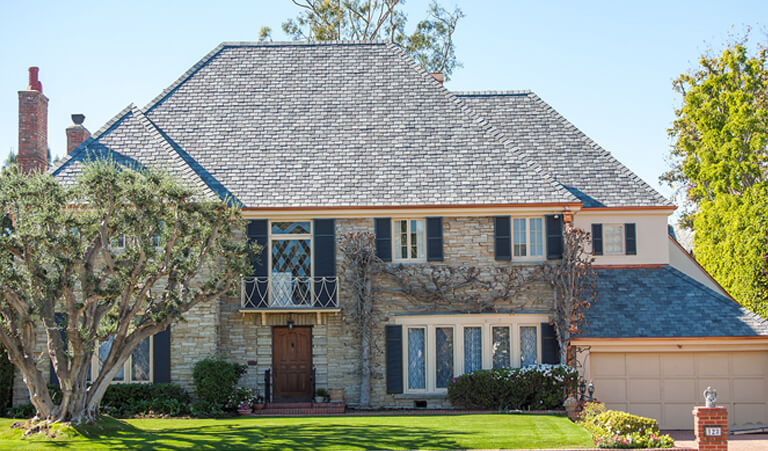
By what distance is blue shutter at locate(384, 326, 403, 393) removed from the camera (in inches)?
845

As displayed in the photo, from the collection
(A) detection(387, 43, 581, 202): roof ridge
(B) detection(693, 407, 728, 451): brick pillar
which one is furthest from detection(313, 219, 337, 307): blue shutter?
(B) detection(693, 407, 728, 451): brick pillar

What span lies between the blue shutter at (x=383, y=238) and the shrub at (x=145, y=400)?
19.1 ft

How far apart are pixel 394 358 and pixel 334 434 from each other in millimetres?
5332

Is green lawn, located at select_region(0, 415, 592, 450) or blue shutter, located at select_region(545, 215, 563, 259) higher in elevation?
blue shutter, located at select_region(545, 215, 563, 259)

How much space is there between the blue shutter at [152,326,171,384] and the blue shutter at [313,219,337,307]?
3.69m

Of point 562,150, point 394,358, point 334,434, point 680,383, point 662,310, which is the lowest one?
point 334,434

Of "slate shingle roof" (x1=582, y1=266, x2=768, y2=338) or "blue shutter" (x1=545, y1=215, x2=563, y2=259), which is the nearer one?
"slate shingle roof" (x1=582, y1=266, x2=768, y2=338)

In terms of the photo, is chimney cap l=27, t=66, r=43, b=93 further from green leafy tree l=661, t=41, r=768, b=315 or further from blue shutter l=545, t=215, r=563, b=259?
green leafy tree l=661, t=41, r=768, b=315

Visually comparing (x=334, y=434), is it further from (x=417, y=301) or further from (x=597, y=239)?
(x=597, y=239)

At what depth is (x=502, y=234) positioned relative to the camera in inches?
858

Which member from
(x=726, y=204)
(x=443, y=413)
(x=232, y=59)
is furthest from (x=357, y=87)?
(x=726, y=204)

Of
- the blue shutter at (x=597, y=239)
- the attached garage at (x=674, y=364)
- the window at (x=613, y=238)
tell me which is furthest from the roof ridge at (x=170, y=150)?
the window at (x=613, y=238)

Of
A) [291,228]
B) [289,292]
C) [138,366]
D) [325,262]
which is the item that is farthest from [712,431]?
[138,366]

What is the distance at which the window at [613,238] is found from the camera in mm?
23750
